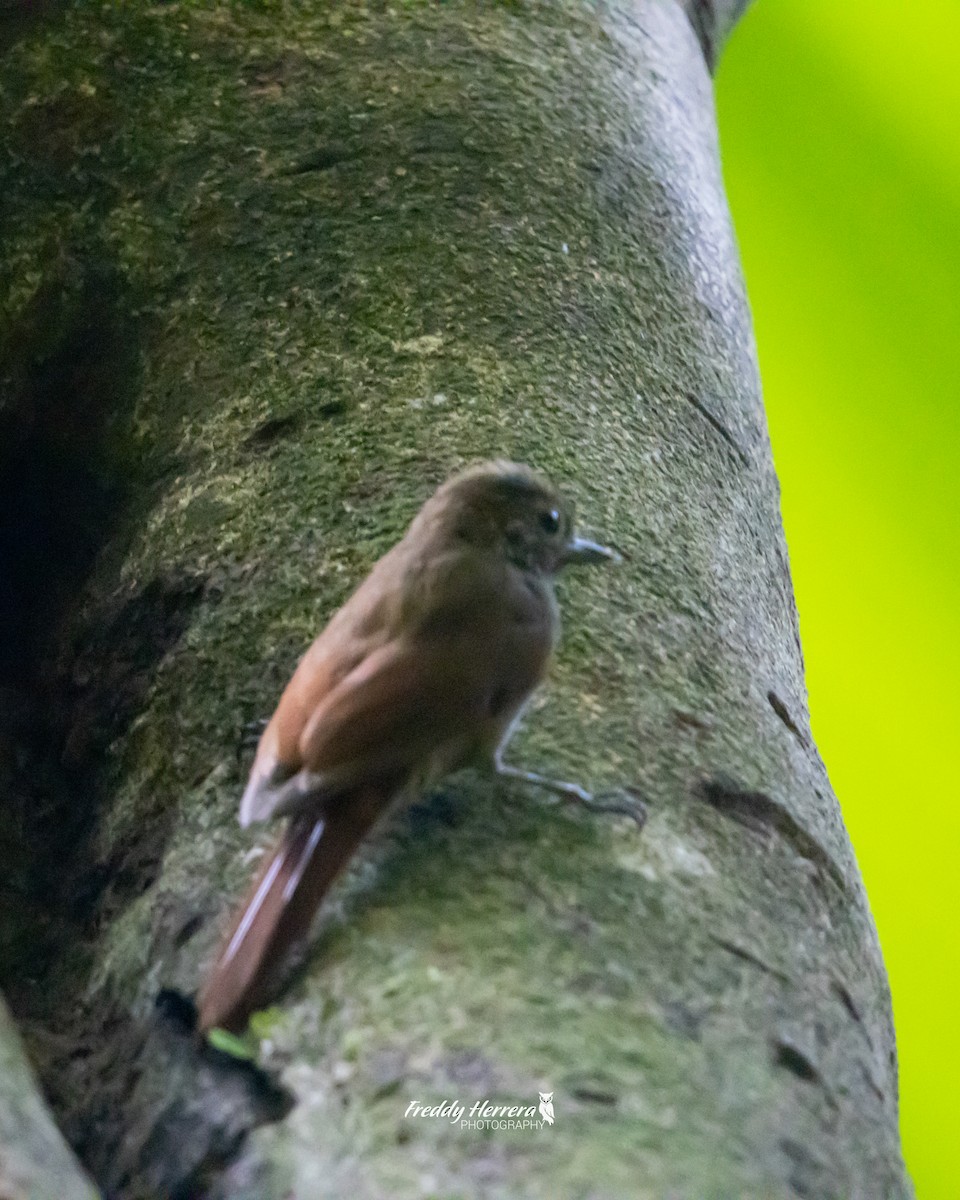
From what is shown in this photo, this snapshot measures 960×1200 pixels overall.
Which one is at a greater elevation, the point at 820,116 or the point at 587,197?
the point at 587,197

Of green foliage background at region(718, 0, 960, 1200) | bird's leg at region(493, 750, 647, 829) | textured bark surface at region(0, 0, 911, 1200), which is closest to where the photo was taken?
textured bark surface at region(0, 0, 911, 1200)

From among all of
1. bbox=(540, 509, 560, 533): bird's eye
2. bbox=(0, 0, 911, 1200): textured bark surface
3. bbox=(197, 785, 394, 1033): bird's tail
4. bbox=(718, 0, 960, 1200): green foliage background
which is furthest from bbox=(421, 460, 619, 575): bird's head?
bbox=(718, 0, 960, 1200): green foliage background

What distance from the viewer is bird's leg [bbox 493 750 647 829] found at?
1.32 metres

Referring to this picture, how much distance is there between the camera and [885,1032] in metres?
1.41

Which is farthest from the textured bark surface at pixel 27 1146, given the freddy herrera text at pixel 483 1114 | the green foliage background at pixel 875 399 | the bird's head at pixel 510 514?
the green foliage background at pixel 875 399

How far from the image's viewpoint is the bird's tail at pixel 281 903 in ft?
3.87

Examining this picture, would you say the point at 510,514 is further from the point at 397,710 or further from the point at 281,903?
the point at 281,903

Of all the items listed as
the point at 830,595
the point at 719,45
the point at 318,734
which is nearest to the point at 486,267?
the point at 318,734

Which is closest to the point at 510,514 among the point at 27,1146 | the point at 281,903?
the point at 281,903

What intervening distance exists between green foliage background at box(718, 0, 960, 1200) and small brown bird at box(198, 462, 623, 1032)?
6.61ft

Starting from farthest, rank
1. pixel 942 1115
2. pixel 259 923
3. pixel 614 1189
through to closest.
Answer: pixel 942 1115 → pixel 259 923 → pixel 614 1189

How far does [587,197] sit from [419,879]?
1063 millimetres

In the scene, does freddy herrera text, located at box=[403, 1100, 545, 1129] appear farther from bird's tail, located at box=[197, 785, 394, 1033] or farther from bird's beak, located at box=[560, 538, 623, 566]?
bird's beak, located at box=[560, 538, 623, 566]

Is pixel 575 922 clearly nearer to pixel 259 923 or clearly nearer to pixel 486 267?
pixel 259 923
